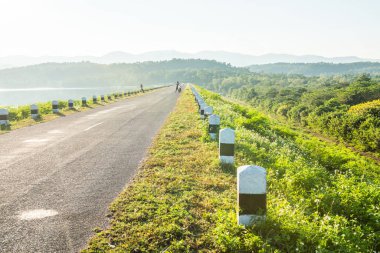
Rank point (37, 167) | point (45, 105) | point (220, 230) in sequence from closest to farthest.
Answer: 1. point (220, 230)
2. point (37, 167)
3. point (45, 105)

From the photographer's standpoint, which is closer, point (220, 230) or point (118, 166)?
point (220, 230)

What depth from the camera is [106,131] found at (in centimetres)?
1272

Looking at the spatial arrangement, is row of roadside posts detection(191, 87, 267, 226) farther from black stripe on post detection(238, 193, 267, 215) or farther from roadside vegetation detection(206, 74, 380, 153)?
roadside vegetation detection(206, 74, 380, 153)

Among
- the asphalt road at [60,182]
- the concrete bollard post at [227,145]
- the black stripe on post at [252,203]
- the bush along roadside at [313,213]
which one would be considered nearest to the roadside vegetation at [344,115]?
the bush along roadside at [313,213]

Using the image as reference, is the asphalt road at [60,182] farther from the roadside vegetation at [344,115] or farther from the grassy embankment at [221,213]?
the roadside vegetation at [344,115]

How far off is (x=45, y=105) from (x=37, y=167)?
1730 cm

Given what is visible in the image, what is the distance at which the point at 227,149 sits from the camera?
7.21 m

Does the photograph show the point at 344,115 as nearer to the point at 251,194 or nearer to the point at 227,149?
the point at 227,149

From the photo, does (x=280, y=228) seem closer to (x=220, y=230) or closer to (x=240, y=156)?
(x=220, y=230)

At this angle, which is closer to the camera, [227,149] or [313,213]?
[313,213]

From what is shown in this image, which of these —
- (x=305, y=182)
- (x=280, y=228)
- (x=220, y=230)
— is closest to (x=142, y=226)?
(x=220, y=230)

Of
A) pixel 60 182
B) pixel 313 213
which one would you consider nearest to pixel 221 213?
pixel 313 213

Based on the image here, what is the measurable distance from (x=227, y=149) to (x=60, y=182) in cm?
359

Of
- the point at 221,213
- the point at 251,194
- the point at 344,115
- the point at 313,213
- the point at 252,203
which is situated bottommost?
the point at 344,115
